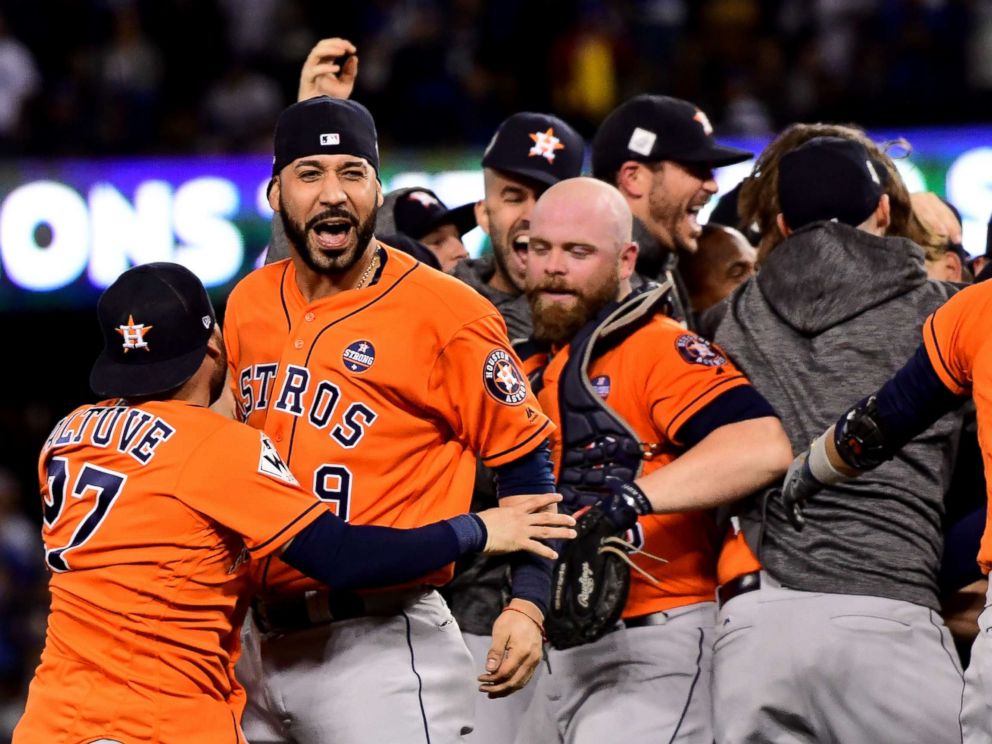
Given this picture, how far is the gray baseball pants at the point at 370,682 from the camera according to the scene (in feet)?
11.7

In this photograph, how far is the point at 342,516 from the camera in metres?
3.61

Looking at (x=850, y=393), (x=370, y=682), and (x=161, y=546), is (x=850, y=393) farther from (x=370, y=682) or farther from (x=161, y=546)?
(x=161, y=546)

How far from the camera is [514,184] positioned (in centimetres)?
516

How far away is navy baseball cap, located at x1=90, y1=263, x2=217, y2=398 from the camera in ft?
11.5

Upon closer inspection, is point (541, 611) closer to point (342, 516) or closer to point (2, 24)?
point (342, 516)

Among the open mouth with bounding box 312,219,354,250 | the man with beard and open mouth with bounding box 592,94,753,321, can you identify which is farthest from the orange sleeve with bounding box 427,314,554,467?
the man with beard and open mouth with bounding box 592,94,753,321

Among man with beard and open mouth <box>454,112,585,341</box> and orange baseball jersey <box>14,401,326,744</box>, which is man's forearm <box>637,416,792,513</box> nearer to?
orange baseball jersey <box>14,401,326,744</box>

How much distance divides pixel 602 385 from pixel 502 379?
0.63 m

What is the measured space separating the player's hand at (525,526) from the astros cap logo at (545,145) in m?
1.80

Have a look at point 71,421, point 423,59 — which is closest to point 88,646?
point 71,421

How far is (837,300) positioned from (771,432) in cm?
40

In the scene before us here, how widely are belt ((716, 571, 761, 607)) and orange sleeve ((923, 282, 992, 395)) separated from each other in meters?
0.81

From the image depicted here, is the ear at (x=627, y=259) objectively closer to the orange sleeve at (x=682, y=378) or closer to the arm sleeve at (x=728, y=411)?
the orange sleeve at (x=682, y=378)

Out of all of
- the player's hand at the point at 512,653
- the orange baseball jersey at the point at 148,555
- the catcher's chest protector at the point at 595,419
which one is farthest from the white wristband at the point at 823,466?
the orange baseball jersey at the point at 148,555
